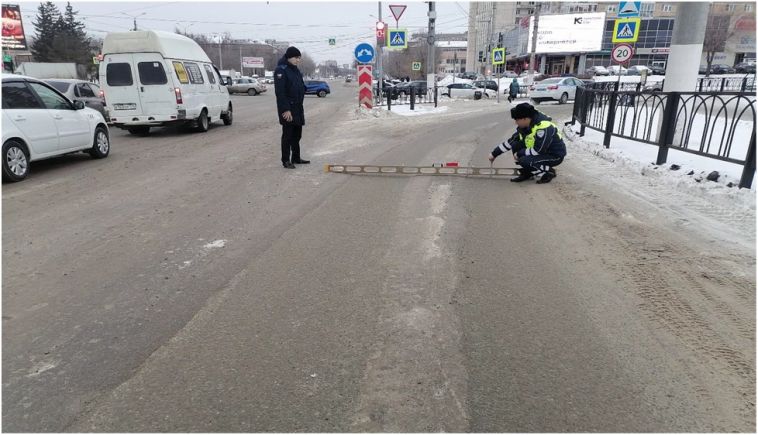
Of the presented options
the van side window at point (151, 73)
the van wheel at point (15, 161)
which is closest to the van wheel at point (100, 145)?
the van wheel at point (15, 161)

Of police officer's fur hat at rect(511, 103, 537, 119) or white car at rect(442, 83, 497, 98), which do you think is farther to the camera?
white car at rect(442, 83, 497, 98)

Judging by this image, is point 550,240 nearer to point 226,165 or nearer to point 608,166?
point 608,166

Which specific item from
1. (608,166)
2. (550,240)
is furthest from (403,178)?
(608,166)

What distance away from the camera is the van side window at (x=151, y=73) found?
12312 millimetres

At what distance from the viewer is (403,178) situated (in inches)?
296

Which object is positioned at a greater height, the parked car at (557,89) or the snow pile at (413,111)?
the parked car at (557,89)

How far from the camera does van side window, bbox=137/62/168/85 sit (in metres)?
12.3

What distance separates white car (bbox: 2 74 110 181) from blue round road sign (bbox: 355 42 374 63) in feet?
39.3

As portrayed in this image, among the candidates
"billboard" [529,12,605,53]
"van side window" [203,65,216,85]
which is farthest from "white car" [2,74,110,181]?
"billboard" [529,12,605,53]

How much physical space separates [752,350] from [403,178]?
5248 mm

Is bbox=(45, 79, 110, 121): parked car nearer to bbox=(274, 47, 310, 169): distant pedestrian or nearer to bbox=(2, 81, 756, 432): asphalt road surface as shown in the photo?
bbox=(274, 47, 310, 169): distant pedestrian

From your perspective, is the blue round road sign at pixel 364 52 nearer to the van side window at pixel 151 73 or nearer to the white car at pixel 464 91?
the van side window at pixel 151 73

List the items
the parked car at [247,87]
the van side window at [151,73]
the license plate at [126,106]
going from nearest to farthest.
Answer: the van side window at [151,73] < the license plate at [126,106] < the parked car at [247,87]

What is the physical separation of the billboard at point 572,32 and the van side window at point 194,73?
64928 mm
